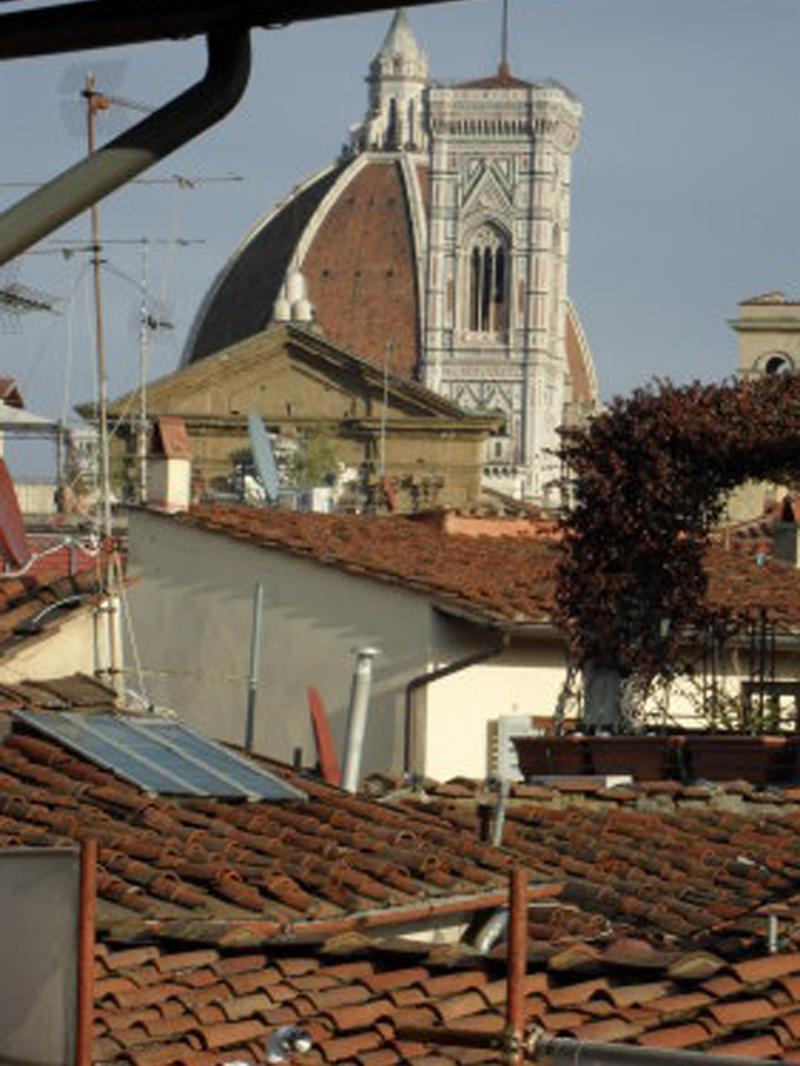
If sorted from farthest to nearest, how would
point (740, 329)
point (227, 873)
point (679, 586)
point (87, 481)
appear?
point (740, 329) → point (87, 481) → point (679, 586) → point (227, 873)

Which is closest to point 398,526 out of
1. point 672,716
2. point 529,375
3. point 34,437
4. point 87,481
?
point 34,437

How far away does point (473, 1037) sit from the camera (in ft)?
15.5

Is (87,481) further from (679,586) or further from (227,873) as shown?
(227,873)

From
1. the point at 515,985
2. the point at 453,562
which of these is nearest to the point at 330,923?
the point at 515,985

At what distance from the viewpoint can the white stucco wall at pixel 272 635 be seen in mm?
23859

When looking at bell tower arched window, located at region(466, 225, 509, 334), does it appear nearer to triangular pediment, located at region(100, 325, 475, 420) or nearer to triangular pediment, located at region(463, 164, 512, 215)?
triangular pediment, located at region(463, 164, 512, 215)

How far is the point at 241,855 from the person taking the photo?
38.8ft

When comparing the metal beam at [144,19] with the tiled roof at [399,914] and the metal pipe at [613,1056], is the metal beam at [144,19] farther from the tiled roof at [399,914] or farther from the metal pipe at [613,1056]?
the tiled roof at [399,914]

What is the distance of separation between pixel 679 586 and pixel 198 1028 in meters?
10.9

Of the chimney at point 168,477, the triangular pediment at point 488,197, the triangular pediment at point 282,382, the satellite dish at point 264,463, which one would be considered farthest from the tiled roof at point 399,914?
the triangular pediment at point 488,197

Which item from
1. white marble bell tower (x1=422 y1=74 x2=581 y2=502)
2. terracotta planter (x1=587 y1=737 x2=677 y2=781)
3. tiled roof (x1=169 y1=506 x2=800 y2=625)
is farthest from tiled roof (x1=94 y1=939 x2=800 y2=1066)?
white marble bell tower (x1=422 y1=74 x2=581 y2=502)

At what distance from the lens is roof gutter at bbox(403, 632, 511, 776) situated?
76.5 feet

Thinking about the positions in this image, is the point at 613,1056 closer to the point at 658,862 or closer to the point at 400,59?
the point at 658,862

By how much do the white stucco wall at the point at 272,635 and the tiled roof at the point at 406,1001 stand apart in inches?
546
